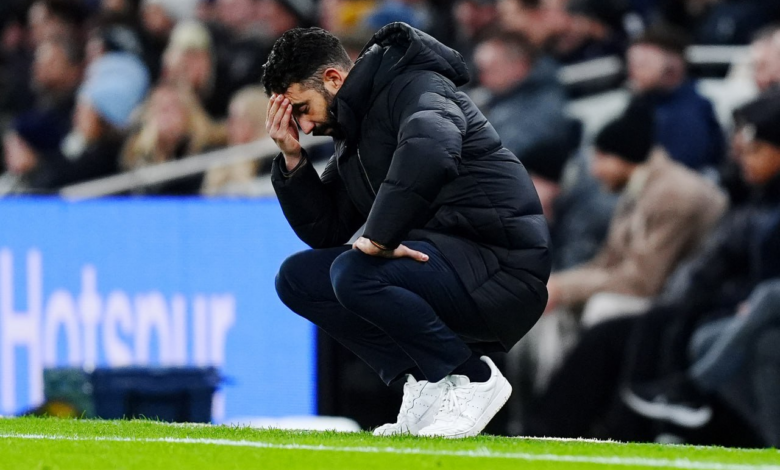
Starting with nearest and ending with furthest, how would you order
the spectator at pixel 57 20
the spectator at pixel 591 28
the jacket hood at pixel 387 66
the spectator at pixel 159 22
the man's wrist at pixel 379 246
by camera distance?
the man's wrist at pixel 379 246 → the jacket hood at pixel 387 66 → the spectator at pixel 591 28 → the spectator at pixel 159 22 → the spectator at pixel 57 20

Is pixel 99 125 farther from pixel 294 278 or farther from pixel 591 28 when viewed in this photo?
pixel 294 278

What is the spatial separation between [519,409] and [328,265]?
4234 mm

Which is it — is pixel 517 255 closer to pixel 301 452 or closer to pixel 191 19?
pixel 301 452

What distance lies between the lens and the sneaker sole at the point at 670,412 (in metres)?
→ 7.86

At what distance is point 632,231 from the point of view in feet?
26.4

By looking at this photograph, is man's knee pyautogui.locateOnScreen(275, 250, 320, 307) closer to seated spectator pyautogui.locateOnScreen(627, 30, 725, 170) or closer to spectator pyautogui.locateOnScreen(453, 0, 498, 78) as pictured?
seated spectator pyautogui.locateOnScreen(627, 30, 725, 170)

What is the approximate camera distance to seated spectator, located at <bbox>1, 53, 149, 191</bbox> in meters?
9.41

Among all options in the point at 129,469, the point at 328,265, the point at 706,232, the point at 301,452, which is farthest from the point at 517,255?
the point at 706,232

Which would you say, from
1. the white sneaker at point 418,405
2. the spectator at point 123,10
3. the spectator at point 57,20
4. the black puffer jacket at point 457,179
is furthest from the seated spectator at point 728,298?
the spectator at point 57,20

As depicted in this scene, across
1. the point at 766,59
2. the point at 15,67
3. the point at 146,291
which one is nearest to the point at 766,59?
the point at 766,59

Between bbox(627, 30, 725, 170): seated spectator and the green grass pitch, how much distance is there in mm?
3766

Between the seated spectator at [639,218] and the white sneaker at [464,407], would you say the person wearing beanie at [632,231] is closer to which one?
the seated spectator at [639,218]

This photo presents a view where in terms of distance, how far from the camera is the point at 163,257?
28.0 ft

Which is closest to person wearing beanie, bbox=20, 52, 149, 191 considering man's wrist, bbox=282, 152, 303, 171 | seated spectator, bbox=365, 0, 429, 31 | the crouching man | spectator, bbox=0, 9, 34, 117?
spectator, bbox=0, 9, 34, 117
